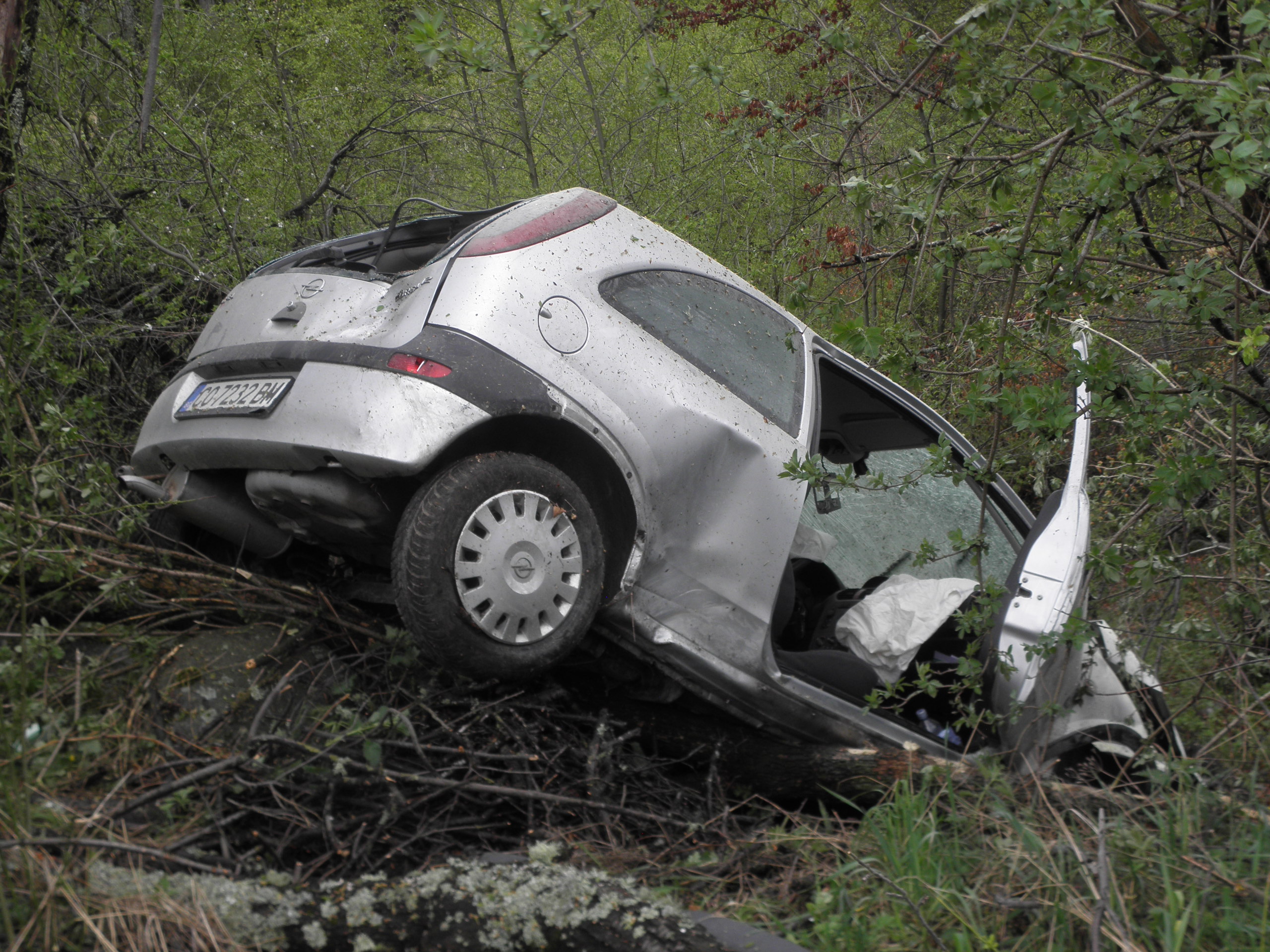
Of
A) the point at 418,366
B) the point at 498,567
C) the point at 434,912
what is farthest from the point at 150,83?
the point at 434,912

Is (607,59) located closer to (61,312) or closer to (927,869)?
(61,312)

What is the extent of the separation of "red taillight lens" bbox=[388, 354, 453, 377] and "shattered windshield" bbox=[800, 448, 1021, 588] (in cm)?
218

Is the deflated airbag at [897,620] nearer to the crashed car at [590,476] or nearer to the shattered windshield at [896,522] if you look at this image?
the crashed car at [590,476]

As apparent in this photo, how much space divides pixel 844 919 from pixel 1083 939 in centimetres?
46

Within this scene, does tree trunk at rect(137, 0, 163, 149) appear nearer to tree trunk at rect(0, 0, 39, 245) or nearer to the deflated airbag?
tree trunk at rect(0, 0, 39, 245)

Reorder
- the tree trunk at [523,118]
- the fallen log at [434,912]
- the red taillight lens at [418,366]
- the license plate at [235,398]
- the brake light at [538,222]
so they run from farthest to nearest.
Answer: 1. the tree trunk at [523,118]
2. the brake light at [538,222]
3. the license plate at [235,398]
4. the red taillight lens at [418,366]
5. the fallen log at [434,912]

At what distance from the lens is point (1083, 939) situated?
1.89 meters

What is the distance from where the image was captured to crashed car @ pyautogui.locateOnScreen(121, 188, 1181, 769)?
2.62 m

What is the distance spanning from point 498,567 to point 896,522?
2.48 metres

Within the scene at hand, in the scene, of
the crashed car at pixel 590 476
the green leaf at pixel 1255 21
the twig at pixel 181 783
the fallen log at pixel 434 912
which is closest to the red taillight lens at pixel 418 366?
the crashed car at pixel 590 476

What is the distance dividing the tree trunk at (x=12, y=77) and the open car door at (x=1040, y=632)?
3695mm

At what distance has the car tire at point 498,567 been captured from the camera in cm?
252

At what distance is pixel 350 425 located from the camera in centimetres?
256

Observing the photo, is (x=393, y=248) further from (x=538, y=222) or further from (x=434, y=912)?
(x=434, y=912)
